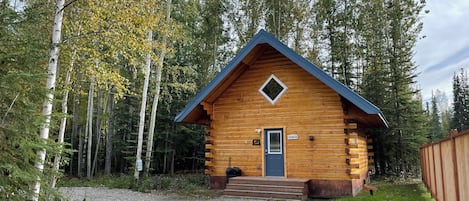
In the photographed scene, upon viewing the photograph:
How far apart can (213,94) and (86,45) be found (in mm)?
4995

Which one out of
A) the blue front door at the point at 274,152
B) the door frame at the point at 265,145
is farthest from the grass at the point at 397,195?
the blue front door at the point at 274,152

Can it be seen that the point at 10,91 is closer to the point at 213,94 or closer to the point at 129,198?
the point at 129,198

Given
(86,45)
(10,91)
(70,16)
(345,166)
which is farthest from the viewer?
(345,166)

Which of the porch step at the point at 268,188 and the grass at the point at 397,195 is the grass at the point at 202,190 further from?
the porch step at the point at 268,188

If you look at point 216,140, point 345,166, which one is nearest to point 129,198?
point 216,140

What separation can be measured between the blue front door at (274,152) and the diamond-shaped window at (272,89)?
1.04 meters

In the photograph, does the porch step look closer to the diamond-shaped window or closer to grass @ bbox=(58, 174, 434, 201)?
grass @ bbox=(58, 174, 434, 201)

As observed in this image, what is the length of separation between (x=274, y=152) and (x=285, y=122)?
1.03 meters

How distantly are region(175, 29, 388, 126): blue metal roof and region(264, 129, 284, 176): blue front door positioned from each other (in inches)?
87.4

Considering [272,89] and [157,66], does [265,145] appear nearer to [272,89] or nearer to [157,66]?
[272,89]

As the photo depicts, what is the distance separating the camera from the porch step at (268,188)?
8.78 m

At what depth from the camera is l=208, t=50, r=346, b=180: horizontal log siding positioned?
952 centimetres

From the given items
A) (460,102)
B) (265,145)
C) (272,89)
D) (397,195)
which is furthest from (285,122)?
(460,102)

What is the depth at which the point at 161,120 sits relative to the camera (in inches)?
695
